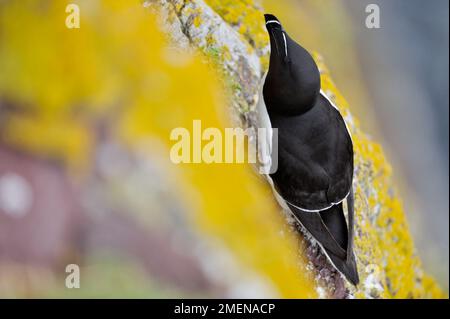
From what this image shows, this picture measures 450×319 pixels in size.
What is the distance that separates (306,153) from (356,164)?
0.86m

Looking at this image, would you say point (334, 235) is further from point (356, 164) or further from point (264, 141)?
point (356, 164)

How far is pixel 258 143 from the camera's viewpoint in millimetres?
3607

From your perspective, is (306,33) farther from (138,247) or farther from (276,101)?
(138,247)

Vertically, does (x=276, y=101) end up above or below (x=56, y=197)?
above

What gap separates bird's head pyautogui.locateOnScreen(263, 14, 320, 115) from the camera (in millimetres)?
3451

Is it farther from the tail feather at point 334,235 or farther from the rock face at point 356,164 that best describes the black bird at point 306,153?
the rock face at point 356,164

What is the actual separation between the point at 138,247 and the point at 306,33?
11.3 feet

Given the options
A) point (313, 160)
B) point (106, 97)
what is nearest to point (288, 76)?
point (313, 160)

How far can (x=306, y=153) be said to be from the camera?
3.63 meters

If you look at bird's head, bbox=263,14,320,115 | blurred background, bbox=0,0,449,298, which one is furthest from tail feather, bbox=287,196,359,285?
blurred background, bbox=0,0,449,298

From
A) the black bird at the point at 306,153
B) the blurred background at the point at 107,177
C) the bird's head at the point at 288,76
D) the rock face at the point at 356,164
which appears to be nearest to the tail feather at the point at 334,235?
the black bird at the point at 306,153

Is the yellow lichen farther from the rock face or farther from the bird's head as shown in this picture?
the bird's head

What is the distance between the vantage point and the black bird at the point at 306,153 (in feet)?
11.5
